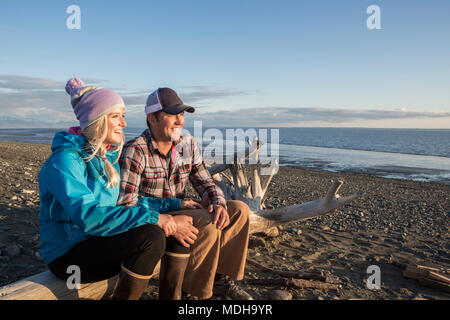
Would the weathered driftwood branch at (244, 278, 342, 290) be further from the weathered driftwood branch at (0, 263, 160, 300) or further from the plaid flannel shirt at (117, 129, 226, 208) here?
the weathered driftwood branch at (0, 263, 160, 300)

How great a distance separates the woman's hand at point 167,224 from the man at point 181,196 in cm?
8

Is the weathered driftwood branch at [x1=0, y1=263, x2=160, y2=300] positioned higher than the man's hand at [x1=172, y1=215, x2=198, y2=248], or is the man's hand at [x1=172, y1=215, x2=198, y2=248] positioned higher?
the man's hand at [x1=172, y1=215, x2=198, y2=248]

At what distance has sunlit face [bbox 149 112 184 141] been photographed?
3.37 m

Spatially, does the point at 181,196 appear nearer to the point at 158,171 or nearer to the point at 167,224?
the point at 158,171

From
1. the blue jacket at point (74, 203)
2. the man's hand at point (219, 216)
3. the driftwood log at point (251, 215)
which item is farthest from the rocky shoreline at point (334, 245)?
the blue jacket at point (74, 203)

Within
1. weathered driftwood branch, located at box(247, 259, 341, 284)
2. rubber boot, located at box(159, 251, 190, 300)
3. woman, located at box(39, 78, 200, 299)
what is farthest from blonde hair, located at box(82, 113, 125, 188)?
weathered driftwood branch, located at box(247, 259, 341, 284)

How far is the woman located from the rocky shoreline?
1.03 metres

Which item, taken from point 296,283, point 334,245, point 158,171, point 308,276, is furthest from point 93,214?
point 334,245

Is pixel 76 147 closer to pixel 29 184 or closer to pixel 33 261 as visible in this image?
pixel 33 261

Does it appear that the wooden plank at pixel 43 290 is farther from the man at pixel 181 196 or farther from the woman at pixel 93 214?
the man at pixel 181 196

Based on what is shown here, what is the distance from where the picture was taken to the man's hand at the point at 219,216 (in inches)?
129

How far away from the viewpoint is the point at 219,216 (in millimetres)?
3318

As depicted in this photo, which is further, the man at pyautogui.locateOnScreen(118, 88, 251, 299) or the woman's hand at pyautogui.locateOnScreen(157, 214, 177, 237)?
the man at pyautogui.locateOnScreen(118, 88, 251, 299)

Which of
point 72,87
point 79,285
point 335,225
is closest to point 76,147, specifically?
point 72,87
